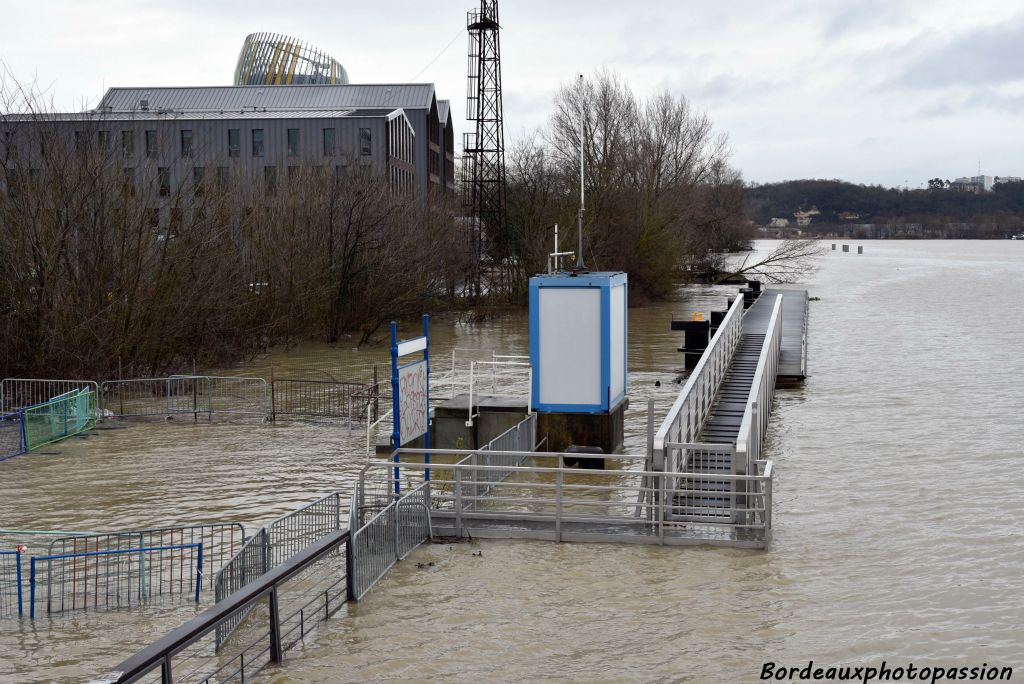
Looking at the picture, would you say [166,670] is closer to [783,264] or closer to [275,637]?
[275,637]

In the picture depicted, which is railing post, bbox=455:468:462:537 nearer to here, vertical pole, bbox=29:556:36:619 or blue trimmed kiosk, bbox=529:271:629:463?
vertical pole, bbox=29:556:36:619

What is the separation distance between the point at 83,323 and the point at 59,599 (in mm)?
17695

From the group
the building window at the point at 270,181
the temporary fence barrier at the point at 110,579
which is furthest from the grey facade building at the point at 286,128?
the temporary fence barrier at the point at 110,579

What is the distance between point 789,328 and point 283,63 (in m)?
76.4

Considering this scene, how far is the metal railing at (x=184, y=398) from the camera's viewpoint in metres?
25.1

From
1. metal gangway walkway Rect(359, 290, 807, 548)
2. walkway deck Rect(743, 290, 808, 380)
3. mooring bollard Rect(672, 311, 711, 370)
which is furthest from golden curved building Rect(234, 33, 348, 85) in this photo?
metal gangway walkway Rect(359, 290, 807, 548)

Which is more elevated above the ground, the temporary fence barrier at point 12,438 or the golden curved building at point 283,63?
the golden curved building at point 283,63

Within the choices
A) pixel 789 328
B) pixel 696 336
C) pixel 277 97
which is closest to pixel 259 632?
pixel 696 336

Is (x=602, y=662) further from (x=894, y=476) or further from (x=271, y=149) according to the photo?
(x=271, y=149)

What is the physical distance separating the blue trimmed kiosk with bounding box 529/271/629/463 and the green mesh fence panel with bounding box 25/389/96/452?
9.63 m

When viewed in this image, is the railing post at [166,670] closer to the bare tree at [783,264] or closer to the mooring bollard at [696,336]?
the mooring bollard at [696,336]

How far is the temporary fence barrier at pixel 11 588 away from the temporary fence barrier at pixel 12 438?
8298 millimetres

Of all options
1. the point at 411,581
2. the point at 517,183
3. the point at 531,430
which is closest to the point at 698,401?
the point at 531,430

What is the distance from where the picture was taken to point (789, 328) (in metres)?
44.3
